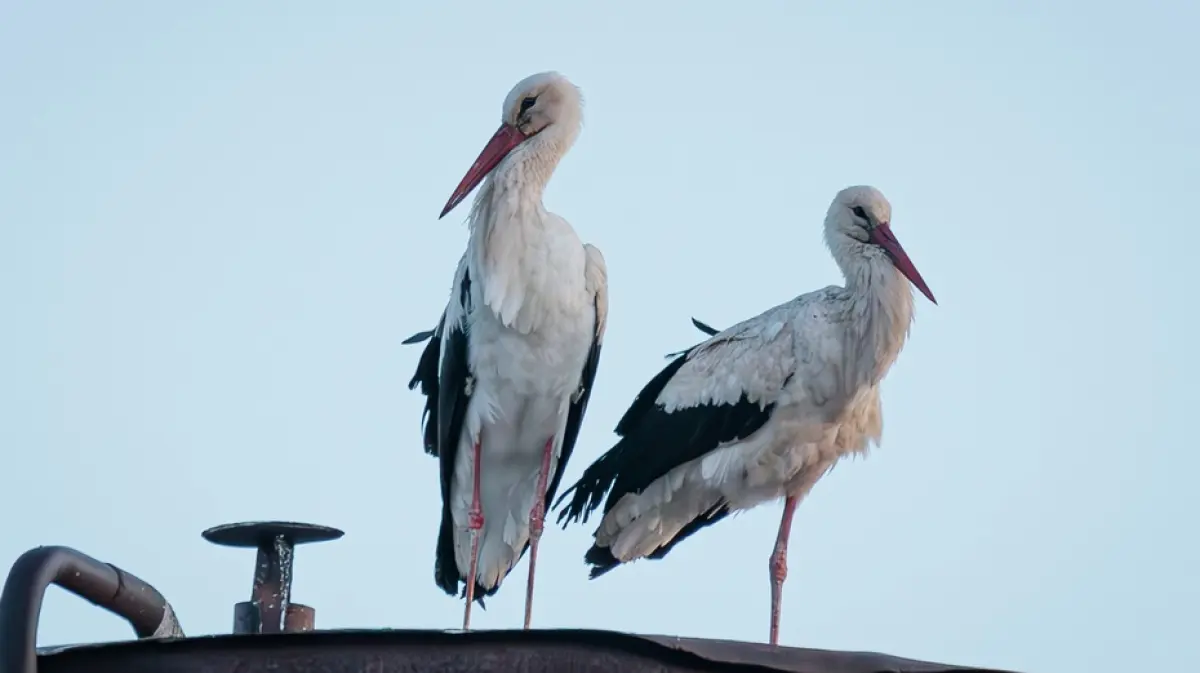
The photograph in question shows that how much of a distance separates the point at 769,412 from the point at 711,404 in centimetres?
26

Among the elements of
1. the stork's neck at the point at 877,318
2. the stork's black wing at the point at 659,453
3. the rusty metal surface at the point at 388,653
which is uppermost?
the stork's neck at the point at 877,318

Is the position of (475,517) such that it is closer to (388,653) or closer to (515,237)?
(515,237)

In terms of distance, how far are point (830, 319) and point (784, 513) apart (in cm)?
76

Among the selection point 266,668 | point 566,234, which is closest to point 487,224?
point 566,234

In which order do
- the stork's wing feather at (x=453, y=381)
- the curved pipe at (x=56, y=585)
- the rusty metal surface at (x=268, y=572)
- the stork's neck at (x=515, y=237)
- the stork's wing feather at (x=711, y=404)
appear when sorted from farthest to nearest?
the stork's wing feather at (x=711, y=404) < the stork's wing feather at (x=453, y=381) < the stork's neck at (x=515, y=237) < the rusty metal surface at (x=268, y=572) < the curved pipe at (x=56, y=585)

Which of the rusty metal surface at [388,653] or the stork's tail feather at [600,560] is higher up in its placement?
the stork's tail feather at [600,560]

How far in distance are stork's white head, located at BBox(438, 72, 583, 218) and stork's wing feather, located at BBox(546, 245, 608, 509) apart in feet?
1.58

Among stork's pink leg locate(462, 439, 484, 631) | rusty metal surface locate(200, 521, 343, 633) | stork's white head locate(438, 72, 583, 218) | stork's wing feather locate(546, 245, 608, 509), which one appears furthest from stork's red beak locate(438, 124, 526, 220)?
rusty metal surface locate(200, 521, 343, 633)

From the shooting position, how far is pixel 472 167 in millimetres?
7012

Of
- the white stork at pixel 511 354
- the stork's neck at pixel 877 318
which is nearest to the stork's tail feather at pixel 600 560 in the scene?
the white stork at pixel 511 354

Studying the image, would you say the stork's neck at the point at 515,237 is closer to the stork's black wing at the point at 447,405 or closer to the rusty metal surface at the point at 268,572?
the stork's black wing at the point at 447,405

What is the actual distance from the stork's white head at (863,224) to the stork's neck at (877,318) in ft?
0.44

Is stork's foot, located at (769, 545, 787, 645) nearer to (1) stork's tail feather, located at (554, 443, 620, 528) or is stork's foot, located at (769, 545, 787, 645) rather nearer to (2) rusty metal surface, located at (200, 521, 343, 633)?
(1) stork's tail feather, located at (554, 443, 620, 528)

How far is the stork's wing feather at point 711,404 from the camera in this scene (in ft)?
23.4
